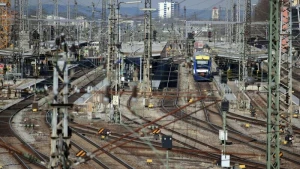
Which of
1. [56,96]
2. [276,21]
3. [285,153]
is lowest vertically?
[285,153]

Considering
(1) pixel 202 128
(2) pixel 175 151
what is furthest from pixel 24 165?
(1) pixel 202 128

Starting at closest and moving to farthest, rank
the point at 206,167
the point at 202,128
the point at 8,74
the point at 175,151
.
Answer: the point at 206,167 < the point at 175,151 < the point at 202,128 < the point at 8,74

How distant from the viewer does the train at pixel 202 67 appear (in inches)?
1325

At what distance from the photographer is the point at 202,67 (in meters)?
33.9

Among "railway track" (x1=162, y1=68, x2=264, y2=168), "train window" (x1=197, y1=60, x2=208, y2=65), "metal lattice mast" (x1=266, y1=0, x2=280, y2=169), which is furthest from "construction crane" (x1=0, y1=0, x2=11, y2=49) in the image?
"metal lattice mast" (x1=266, y1=0, x2=280, y2=169)

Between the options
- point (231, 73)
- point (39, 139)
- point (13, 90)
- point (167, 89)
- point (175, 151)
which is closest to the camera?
point (175, 151)

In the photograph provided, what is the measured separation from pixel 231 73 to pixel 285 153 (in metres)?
19.8

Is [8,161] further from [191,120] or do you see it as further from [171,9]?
[171,9]

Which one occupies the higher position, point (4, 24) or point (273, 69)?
point (4, 24)

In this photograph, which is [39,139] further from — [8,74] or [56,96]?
[8,74]

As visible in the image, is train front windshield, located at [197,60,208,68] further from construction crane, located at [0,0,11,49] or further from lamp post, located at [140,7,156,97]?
construction crane, located at [0,0,11,49]

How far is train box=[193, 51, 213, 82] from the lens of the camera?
33.7m

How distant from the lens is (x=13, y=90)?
27562mm

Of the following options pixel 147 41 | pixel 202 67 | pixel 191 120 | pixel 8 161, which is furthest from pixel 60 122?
pixel 202 67
